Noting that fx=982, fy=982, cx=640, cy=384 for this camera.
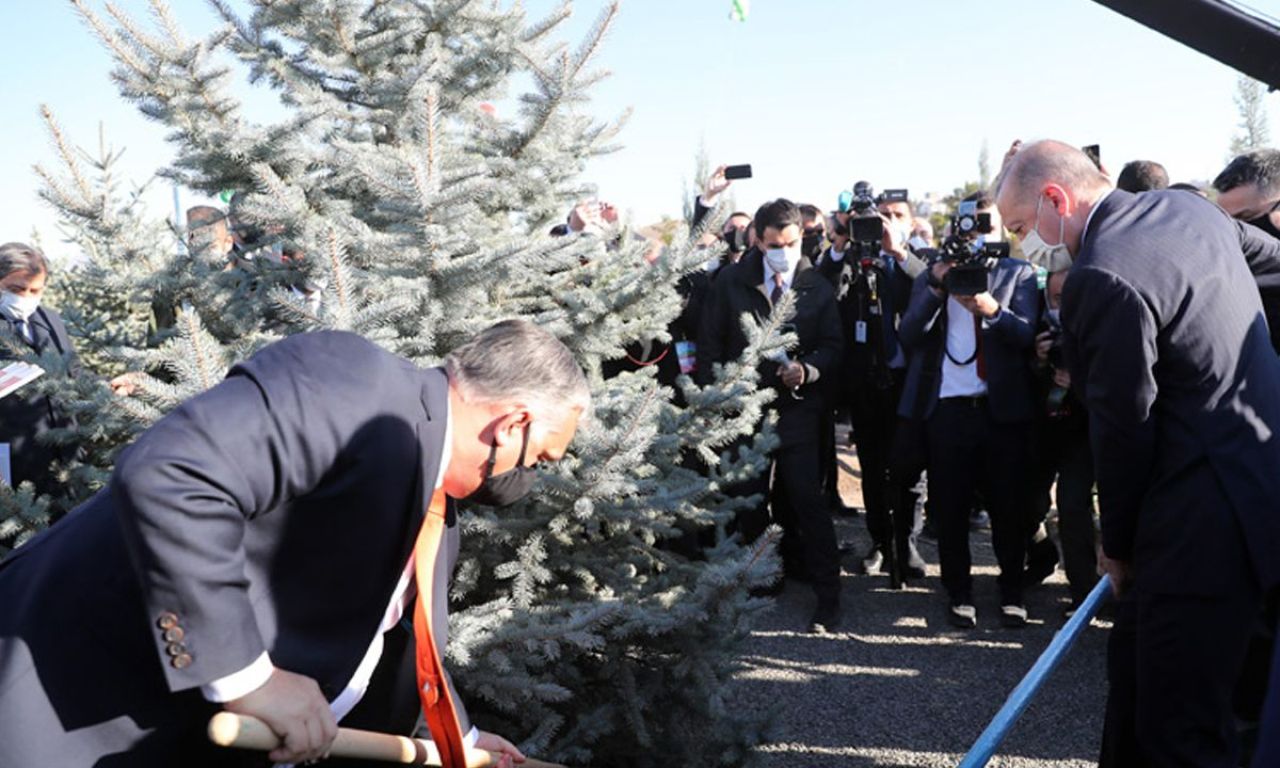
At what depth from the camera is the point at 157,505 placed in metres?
1.64

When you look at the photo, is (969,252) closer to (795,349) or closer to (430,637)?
(795,349)

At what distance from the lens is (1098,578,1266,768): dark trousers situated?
2.81m

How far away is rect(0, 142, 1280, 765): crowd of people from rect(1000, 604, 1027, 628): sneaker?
0.06 ft

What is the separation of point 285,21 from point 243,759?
8.62 feet

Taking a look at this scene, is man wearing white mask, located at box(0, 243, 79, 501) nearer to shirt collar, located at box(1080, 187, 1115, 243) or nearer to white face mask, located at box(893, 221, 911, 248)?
shirt collar, located at box(1080, 187, 1115, 243)

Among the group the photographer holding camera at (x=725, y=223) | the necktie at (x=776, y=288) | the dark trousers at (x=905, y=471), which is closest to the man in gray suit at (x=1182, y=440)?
the photographer holding camera at (x=725, y=223)

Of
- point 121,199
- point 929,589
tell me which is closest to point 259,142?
point 121,199

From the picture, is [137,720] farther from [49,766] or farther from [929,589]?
[929,589]

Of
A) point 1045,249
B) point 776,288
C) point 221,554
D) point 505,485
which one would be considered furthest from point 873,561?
point 221,554

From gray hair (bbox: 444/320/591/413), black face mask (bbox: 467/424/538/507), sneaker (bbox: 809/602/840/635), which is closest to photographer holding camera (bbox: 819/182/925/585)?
sneaker (bbox: 809/602/840/635)

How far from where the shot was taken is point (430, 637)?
6.95 feet

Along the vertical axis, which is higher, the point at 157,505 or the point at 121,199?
the point at 121,199

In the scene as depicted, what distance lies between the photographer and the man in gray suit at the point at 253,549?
1697 millimetres

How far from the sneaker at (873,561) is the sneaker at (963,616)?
116 centimetres
